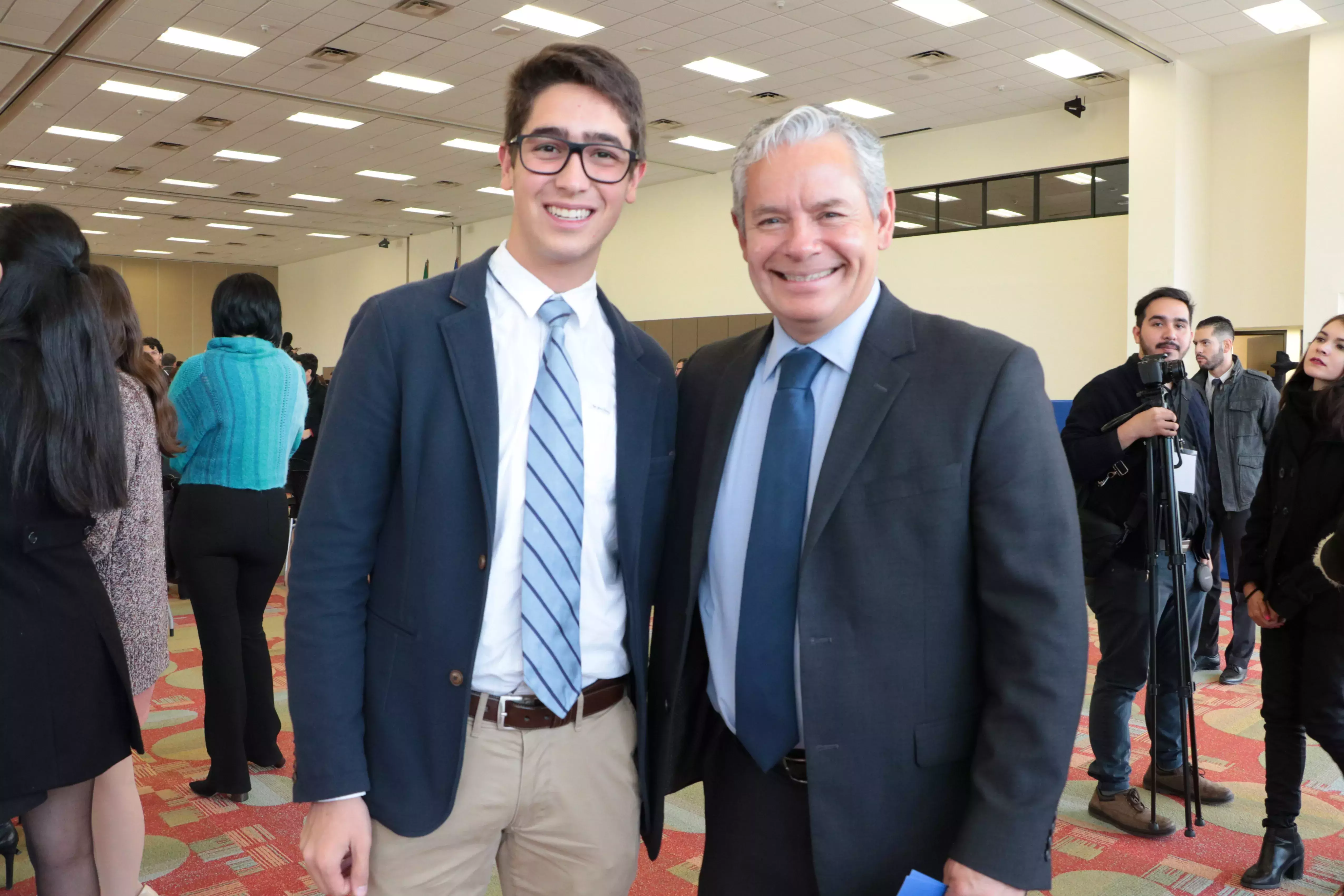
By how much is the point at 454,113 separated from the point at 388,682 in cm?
1178

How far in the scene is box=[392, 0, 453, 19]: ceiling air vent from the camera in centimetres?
868

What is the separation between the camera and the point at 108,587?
2398mm

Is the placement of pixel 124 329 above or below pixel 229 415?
above

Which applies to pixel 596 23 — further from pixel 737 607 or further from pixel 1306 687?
pixel 737 607

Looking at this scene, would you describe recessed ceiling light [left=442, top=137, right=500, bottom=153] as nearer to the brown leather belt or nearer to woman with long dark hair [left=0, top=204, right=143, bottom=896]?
woman with long dark hair [left=0, top=204, right=143, bottom=896]

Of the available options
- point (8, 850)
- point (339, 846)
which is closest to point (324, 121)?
point (8, 850)

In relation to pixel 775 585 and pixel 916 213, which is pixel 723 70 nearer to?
pixel 916 213

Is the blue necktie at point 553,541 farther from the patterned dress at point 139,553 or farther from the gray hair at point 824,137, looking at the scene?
the patterned dress at point 139,553

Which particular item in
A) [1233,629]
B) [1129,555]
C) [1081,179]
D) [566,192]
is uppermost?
[1081,179]

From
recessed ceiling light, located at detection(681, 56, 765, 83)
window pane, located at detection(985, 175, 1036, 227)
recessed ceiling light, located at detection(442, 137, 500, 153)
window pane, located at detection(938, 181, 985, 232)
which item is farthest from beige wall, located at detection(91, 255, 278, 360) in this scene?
window pane, located at detection(985, 175, 1036, 227)

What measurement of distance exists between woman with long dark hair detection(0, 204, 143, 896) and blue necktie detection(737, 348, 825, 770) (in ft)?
4.38

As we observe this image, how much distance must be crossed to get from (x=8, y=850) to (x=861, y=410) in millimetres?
2892

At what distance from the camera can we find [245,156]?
14477mm

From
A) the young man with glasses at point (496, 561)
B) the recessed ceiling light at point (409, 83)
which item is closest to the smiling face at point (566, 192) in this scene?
the young man with glasses at point (496, 561)
